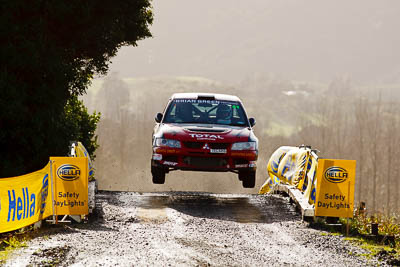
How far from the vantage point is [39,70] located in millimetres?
14102

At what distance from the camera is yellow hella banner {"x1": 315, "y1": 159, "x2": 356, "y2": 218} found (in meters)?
10.8

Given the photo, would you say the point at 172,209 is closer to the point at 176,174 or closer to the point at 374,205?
the point at 374,205

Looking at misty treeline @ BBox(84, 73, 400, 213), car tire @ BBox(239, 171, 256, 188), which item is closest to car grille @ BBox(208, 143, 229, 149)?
car tire @ BBox(239, 171, 256, 188)

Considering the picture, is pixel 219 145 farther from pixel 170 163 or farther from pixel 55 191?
pixel 55 191

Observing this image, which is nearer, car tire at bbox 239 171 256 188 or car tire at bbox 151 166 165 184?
car tire at bbox 151 166 165 184

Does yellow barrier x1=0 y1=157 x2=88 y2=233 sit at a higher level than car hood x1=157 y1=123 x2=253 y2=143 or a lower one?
lower

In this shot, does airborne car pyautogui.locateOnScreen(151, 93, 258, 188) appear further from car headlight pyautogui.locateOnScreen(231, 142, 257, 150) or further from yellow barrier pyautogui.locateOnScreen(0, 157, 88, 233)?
yellow barrier pyautogui.locateOnScreen(0, 157, 88, 233)

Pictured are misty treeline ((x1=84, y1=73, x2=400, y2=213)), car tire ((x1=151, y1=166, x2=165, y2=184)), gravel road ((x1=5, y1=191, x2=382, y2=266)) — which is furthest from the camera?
misty treeline ((x1=84, y1=73, x2=400, y2=213))

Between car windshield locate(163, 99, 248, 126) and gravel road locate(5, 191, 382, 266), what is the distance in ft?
6.38

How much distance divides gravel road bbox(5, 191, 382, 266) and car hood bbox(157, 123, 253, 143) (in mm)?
1498

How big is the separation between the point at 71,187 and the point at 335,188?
481cm

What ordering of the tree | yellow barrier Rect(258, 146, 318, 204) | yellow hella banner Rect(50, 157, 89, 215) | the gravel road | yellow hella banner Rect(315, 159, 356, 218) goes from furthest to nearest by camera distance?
the tree
yellow barrier Rect(258, 146, 318, 204)
yellow hella banner Rect(315, 159, 356, 218)
yellow hella banner Rect(50, 157, 89, 215)
the gravel road

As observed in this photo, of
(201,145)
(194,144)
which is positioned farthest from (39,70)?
(201,145)

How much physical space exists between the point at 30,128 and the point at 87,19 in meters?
3.57
